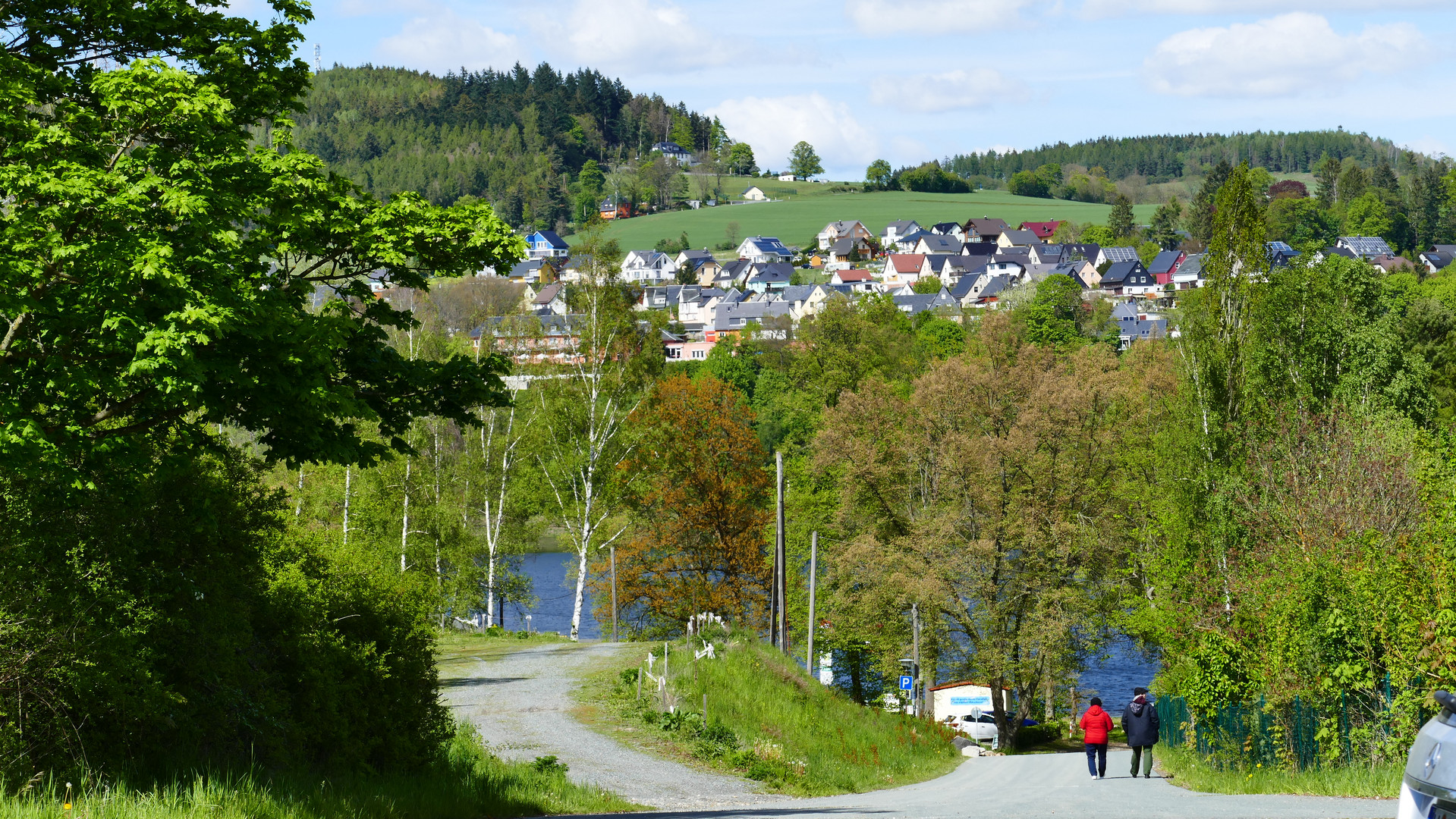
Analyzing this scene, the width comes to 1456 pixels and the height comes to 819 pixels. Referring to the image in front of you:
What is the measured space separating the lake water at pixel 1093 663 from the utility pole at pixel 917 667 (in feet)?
23.1

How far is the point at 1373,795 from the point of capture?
13.8 meters

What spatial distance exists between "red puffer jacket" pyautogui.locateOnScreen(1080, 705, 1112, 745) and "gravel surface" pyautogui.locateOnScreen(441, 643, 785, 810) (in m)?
5.42

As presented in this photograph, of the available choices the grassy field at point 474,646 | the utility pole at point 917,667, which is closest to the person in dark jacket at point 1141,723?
the grassy field at point 474,646

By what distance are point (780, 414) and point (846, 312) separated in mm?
7931

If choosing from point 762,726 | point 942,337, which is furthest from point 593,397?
point 942,337

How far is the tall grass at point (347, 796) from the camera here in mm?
9439

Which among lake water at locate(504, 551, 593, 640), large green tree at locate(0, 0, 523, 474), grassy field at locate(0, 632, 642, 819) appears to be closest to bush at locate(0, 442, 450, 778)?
grassy field at locate(0, 632, 642, 819)

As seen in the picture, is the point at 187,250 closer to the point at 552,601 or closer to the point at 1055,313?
the point at 552,601

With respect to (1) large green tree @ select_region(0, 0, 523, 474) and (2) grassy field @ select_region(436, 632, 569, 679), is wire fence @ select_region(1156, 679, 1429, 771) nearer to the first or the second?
(1) large green tree @ select_region(0, 0, 523, 474)

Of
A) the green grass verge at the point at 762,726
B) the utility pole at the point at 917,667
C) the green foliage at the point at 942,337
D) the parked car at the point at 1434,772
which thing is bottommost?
the utility pole at the point at 917,667

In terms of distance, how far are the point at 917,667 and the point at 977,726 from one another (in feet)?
26.3

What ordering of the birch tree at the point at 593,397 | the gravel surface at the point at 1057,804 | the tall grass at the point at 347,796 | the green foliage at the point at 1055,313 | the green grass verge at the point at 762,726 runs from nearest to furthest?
the tall grass at the point at 347,796 < the gravel surface at the point at 1057,804 < the green grass verge at the point at 762,726 < the birch tree at the point at 593,397 < the green foliage at the point at 1055,313

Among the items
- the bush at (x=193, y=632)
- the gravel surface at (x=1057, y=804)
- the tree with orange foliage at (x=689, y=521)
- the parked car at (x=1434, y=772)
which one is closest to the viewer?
the parked car at (x=1434, y=772)

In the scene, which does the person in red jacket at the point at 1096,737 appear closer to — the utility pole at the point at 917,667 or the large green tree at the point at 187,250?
the large green tree at the point at 187,250
